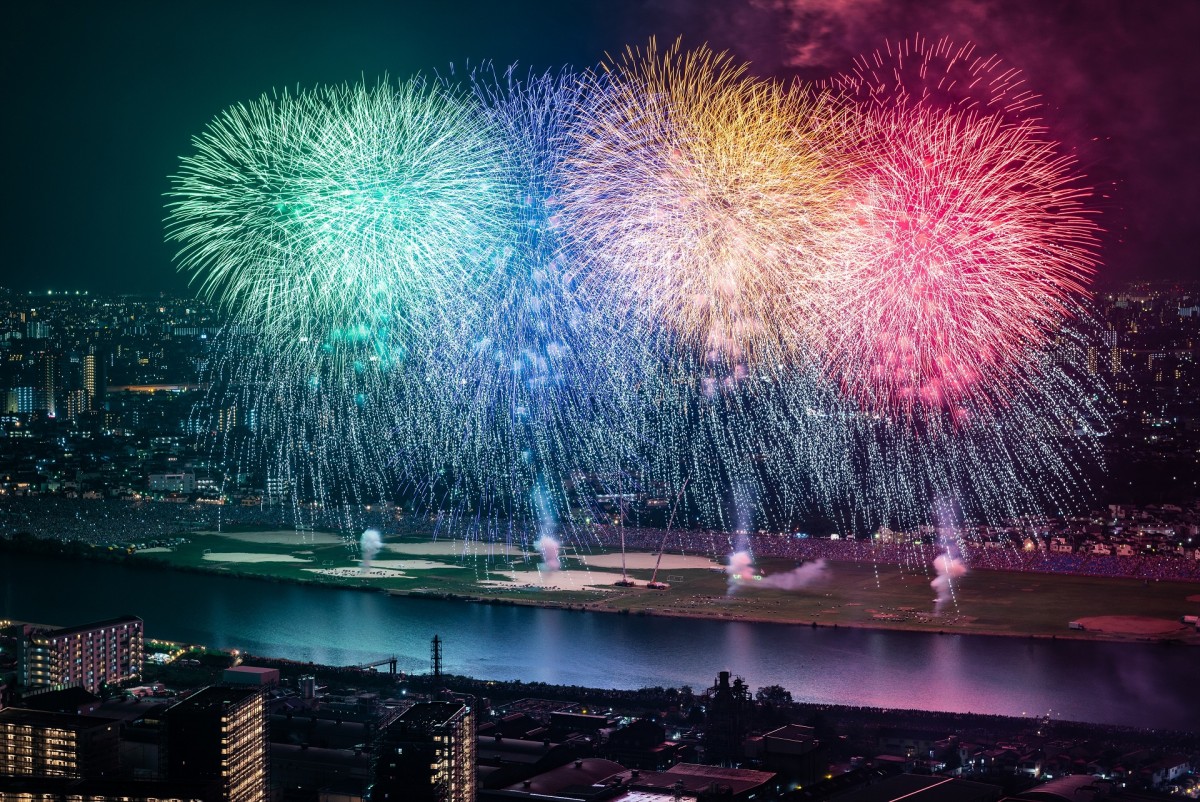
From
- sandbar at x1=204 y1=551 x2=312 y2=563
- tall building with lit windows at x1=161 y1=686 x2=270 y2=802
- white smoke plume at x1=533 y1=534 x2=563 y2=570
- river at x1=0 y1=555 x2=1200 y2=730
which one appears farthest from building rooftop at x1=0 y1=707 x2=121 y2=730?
sandbar at x1=204 y1=551 x2=312 y2=563

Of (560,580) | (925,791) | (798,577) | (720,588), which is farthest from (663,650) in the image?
(925,791)

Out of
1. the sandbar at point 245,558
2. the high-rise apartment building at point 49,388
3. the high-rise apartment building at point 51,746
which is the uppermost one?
the high-rise apartment building at point 49,388

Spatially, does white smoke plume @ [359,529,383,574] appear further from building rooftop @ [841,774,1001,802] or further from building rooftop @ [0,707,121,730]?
building rooftop @ [841,774,1001,802]

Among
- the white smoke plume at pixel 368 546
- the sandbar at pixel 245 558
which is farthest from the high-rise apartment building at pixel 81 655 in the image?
the sandbar at pixel 245 558

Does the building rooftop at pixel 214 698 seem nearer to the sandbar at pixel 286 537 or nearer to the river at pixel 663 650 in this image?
the river at pixel 663 650

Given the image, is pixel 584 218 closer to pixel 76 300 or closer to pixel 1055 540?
pixel 1055 540

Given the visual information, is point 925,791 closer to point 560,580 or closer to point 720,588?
point 720,588
